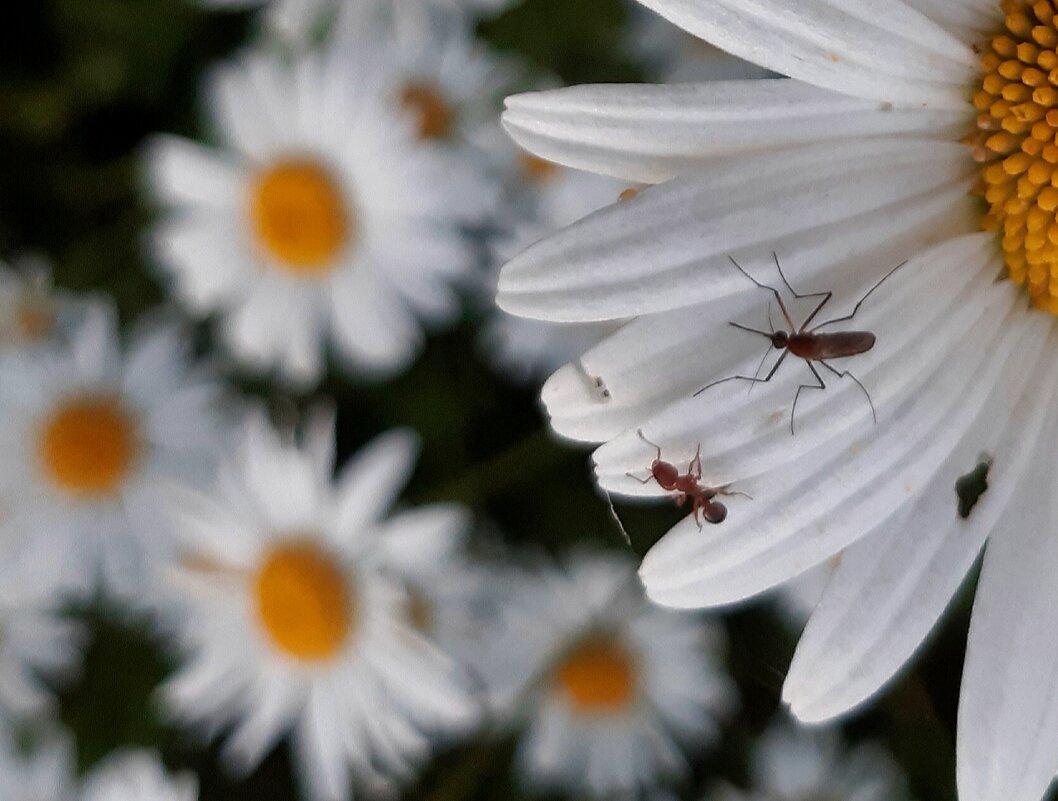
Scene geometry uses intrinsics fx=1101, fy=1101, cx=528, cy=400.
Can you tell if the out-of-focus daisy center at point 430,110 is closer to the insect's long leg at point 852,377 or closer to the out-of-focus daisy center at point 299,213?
the out-of-focus daisy center at point 299,213

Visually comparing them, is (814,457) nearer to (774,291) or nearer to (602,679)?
(774,291)

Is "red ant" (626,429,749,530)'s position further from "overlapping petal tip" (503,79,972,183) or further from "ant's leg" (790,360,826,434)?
"overlapping petal tip" (503,79,972,183)

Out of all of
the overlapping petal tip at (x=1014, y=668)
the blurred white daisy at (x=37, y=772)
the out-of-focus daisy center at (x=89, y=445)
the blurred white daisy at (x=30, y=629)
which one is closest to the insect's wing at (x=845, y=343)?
the overlapping petal tip at (x=1014, y=668)

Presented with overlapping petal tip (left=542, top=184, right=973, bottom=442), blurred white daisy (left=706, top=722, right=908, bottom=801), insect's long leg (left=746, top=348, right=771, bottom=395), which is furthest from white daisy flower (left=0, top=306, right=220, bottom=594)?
insect's long leg (left=746, top=348, right=771, bottom=395)

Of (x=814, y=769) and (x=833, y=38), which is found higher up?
(x=833, y=38)

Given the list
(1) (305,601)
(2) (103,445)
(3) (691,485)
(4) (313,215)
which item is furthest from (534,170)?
(3) (691,485)

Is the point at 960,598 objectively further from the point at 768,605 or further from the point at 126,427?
the point at 126,427
